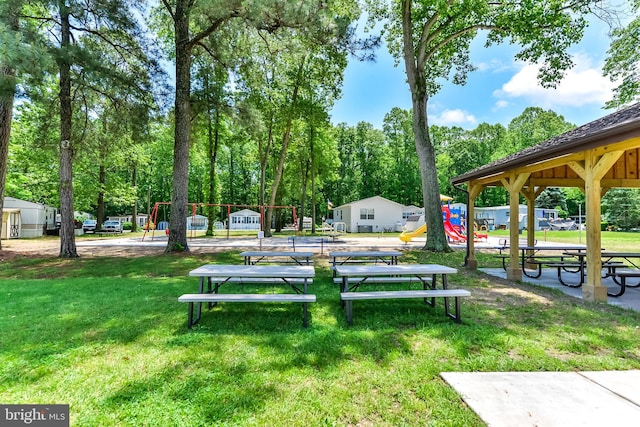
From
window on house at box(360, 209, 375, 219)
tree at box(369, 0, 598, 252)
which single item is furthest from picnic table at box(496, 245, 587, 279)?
window on house at box(360, 209, 375, 219)

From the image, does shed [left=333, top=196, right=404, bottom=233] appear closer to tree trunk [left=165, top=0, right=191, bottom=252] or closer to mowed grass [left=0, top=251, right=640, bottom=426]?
tree trunk [left=165, top=0, right=191, bottom=252]

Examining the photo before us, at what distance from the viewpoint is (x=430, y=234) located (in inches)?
506

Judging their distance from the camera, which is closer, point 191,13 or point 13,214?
point 191,13

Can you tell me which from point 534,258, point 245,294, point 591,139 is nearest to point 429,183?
point 534,258

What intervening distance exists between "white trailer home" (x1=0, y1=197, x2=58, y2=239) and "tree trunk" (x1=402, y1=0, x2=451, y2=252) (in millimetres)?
24045

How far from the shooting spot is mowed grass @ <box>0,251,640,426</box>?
90.4 inches

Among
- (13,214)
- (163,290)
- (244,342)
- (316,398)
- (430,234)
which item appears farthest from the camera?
(13,214)

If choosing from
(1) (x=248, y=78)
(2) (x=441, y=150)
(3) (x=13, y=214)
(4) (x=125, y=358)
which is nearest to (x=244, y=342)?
(4) (x=125, y=358)

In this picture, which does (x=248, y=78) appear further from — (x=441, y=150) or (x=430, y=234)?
(x=441, y=150)

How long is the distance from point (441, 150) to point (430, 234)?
42.2m

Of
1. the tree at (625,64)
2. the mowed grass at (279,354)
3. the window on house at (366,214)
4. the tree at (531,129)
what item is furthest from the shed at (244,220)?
the tree at (531,129)

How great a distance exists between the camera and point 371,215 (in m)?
33.2

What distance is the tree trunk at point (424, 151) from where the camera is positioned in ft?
41.2

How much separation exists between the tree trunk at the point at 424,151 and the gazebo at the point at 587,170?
2543 mm
